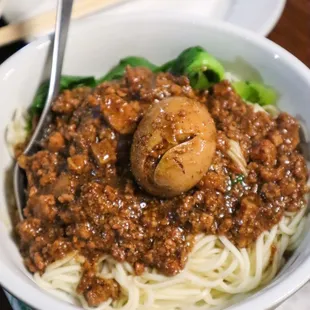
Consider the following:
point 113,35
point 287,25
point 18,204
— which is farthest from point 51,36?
point 287,25

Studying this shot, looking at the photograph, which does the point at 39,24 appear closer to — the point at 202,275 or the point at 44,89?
the point at 44,89

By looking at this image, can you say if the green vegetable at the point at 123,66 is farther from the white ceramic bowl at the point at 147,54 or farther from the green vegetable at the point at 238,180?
the green vegetable at the point at 238,180

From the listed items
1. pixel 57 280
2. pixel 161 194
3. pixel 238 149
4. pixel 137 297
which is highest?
pixel 238 149

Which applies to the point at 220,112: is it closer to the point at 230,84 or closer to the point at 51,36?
the point at 230,84

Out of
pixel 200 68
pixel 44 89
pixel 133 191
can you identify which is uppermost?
pixel 200 68

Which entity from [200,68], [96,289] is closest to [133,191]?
[96,289]

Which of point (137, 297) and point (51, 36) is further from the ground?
point (51, 36)

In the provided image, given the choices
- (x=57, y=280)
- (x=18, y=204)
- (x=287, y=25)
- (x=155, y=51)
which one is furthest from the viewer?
(x=287, y=25)
